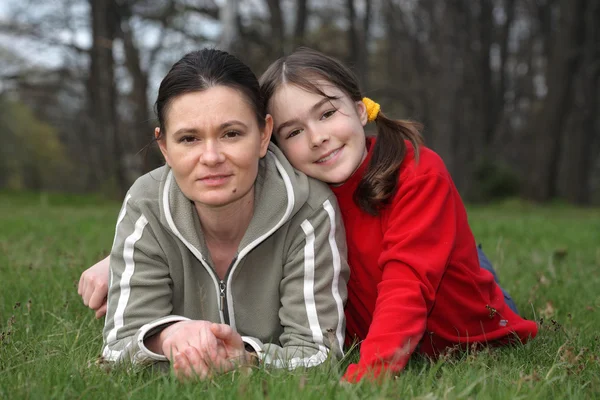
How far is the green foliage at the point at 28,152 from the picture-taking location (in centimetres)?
3253

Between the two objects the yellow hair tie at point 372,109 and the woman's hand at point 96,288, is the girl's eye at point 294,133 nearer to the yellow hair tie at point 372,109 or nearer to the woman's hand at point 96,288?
the yellow hair tie at point 372,109

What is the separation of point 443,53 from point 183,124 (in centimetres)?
1533

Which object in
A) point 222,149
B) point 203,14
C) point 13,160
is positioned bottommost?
point 13,160

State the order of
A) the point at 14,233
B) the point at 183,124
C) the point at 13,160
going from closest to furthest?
the point at 183,124
the point at 14,233
the point at 13,160

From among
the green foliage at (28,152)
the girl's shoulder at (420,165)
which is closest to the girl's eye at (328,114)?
the girl's shoulder at (420,165)

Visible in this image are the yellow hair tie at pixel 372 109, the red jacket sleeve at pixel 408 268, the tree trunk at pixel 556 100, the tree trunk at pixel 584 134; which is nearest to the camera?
the red jacket sleeve at pixel 408 268

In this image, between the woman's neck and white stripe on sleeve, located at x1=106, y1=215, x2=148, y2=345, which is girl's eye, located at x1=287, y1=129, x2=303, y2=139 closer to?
the woman's neck

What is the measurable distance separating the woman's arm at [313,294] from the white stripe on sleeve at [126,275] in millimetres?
507

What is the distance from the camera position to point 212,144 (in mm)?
2611

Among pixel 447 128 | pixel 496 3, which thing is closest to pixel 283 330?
pixel 447 128

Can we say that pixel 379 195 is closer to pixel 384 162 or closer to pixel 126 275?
pixel 384 162

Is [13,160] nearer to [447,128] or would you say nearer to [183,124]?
[447,128]

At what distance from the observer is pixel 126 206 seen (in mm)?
2857

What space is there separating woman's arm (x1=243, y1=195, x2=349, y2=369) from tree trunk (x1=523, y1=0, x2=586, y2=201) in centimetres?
1501
